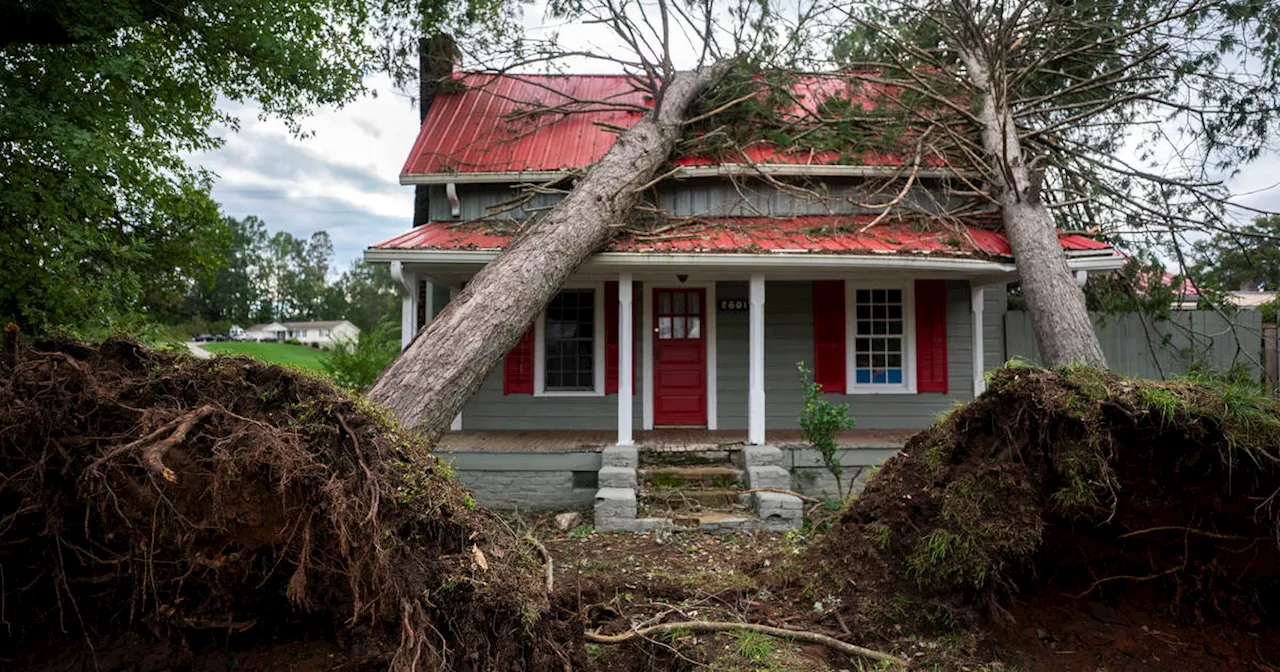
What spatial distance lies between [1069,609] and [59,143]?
27.7 ft

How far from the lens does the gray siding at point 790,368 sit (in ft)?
28.9

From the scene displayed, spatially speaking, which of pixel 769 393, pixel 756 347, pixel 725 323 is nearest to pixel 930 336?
pixel 769 393

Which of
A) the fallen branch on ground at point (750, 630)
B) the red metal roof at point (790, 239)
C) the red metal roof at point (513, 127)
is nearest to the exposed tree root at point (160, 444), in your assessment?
the fallen branch on ground at point (750, 630)

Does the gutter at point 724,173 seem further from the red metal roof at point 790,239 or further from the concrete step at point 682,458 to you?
the concrete step at point 682,458

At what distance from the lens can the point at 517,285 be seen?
19.1ft

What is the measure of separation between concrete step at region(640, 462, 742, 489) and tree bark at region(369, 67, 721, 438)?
7.19ft

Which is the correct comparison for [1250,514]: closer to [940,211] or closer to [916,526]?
[916,526]

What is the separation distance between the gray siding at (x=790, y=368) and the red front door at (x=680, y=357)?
26 cm

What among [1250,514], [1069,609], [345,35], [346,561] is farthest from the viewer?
[345,35]

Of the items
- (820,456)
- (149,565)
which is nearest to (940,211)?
(820,456)

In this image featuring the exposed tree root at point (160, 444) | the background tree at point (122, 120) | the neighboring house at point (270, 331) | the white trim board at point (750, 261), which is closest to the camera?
the exposed tree root at point (160, 444)

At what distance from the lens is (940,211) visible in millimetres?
8414

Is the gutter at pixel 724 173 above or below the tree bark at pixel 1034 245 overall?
above

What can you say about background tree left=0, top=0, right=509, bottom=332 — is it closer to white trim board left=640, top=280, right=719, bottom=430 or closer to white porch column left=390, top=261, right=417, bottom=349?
white porch column left=390, top=261, right=417, bottom=349
